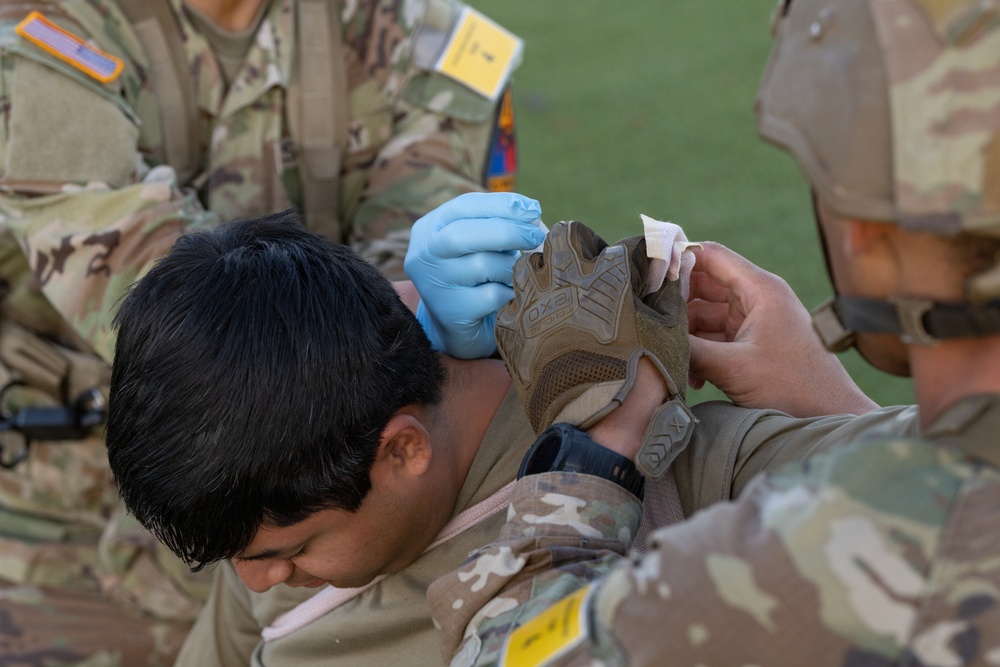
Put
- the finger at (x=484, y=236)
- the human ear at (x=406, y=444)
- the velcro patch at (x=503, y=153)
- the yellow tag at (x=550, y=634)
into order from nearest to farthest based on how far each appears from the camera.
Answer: the yellow tag at (x=550, y=634) < the human ear at (x=406, y=444) < the finger at (x=484, y=236) < the velcro patch at (x=503, y=153)

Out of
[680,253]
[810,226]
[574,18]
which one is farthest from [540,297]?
[574,18]

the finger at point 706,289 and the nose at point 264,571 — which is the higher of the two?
the finger at point 706,289

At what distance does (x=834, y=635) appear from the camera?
3.08 ft

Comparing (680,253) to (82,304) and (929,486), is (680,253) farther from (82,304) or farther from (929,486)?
(82,304)

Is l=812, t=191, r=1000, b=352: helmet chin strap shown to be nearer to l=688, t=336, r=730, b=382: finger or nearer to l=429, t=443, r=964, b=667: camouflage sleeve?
l=429, t=443, r=964, b=667: camouflage sleeve

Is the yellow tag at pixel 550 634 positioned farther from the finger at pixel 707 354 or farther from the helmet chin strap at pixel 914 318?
the finger at pixel 707 354

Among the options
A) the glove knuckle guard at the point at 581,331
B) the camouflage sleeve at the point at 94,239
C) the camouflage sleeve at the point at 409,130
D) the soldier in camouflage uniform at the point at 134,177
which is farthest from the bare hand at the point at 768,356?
the camouflage sleeve at the point at 94,239

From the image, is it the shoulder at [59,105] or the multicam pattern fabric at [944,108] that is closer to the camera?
the multicam pattern fabric at [944,108]

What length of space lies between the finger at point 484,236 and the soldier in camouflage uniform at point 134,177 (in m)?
0.63

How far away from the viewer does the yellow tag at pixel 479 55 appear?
251cm

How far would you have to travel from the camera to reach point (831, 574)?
94 centimetres

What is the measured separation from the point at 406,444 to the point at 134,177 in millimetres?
1091

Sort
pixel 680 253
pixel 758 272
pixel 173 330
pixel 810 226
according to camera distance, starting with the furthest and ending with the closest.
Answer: pixel 810 226 < pixel 758 272 < pixel 680 253 < pixel 173 330

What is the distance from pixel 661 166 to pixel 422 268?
288cm
